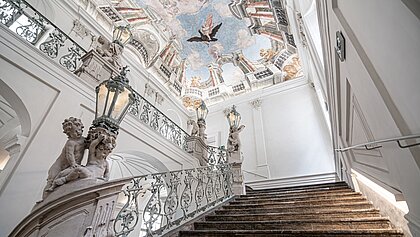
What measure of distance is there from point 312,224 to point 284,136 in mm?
7704

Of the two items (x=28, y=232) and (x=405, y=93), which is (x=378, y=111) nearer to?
(x=405, y=93)

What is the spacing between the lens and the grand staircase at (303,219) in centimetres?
237

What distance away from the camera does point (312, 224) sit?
2.67 metres

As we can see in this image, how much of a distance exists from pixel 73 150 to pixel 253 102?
1025 centimetres

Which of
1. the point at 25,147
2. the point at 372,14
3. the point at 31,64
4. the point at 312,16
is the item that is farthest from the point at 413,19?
the point at 312,16

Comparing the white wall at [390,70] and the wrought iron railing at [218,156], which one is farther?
the wrought iron railing at [218,156]

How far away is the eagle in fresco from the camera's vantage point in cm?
1164

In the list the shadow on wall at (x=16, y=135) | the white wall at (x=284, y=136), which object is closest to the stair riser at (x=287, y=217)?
the shadow on wall at (x=16, y=135)

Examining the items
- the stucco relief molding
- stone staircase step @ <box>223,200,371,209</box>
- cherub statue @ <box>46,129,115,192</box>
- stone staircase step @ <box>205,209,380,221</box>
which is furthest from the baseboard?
cherub statue @ <box>46,129,115,192</box>

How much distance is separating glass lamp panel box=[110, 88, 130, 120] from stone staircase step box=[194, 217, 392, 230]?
1994mm

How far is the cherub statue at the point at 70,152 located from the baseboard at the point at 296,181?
27.3 feet

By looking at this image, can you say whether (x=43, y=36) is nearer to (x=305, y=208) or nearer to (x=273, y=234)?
(x=273, y=234)

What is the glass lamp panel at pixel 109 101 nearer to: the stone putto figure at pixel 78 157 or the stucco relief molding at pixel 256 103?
the stone putto figure at pixel 78 157

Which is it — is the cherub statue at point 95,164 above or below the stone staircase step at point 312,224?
above
